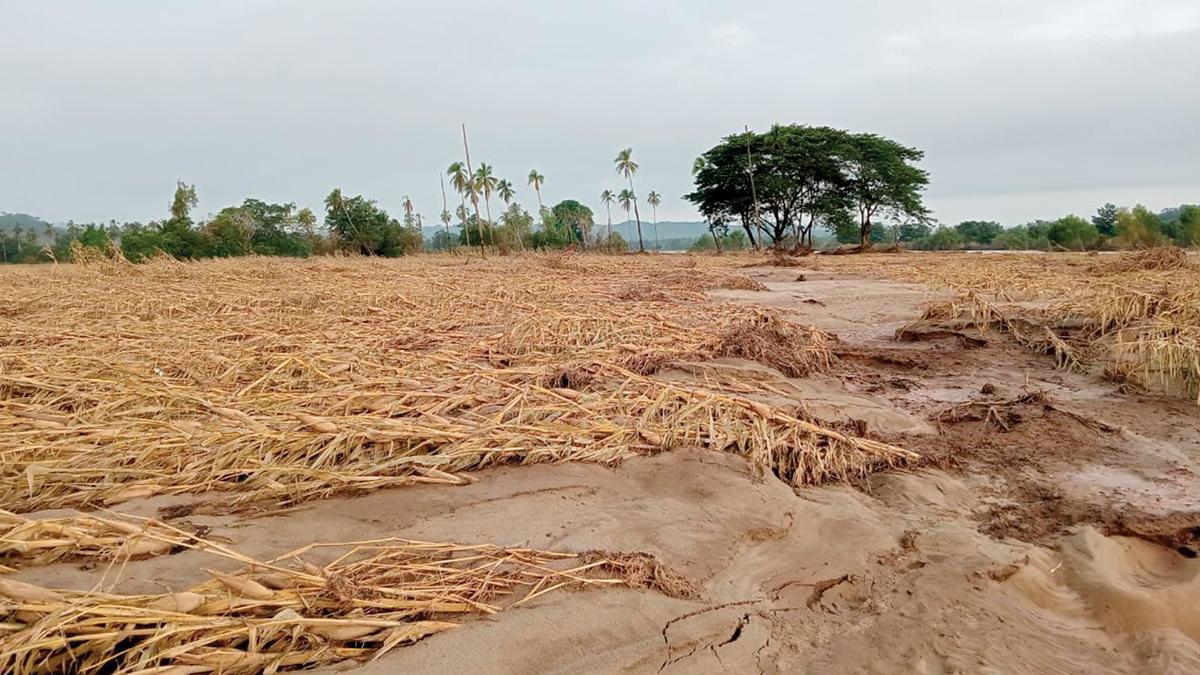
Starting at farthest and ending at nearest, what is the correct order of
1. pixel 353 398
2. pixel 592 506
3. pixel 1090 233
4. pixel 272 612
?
pixel 1090 233
pixel 353 398
pixel 592 506
pixel 272 612

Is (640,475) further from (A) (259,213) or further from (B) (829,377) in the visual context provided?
(A) (259,213)

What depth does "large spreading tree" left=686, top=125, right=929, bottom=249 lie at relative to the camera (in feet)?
88.9

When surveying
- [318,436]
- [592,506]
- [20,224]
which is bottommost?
[592,506]

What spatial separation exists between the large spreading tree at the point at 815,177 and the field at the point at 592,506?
79.1ft

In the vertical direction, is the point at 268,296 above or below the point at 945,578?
above

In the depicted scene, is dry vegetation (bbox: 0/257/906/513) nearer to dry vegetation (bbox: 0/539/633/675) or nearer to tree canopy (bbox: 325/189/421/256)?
dry vegetation (bbox: 0/539/633/675)

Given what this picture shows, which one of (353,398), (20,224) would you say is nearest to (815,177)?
(353,398)

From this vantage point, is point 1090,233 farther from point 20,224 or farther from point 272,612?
point 20,224

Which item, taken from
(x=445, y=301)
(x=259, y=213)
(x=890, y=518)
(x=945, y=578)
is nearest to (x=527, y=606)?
(x=945, y=578)

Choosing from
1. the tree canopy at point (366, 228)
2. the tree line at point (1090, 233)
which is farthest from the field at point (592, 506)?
the tree canopy at point (366, 228)

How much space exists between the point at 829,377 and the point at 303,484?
9.88 ft

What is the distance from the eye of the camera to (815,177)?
93.2 feet

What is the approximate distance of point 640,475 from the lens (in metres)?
2.14

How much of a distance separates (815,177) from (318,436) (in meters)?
29.4
